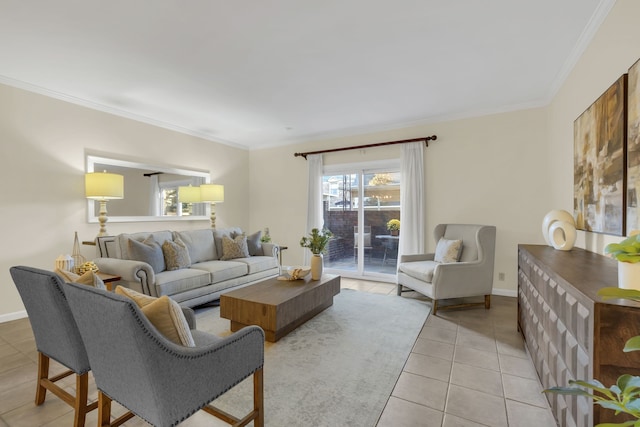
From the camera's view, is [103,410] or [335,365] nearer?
[103,410]

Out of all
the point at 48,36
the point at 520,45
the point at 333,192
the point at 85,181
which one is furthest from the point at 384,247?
the point at 48,36

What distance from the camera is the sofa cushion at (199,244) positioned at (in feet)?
13.7

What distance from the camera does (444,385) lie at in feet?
6.81

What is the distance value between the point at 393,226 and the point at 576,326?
145 inches

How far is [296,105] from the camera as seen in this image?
398 centimetres

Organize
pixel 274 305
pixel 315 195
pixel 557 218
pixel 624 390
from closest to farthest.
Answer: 1. pixel 624 390
2. pixel 557 218
3. pixel 274 305
4. pixel 315 195

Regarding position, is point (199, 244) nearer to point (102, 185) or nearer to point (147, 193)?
point (147, 193)

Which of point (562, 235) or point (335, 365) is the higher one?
point (562, 235)

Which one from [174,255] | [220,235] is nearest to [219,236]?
[220,235]

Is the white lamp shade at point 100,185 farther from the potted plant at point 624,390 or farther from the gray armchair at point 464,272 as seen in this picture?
the potted plant at point 624,390

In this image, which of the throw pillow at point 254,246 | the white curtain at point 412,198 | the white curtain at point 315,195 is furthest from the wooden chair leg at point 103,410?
the white curtain at point 315,195

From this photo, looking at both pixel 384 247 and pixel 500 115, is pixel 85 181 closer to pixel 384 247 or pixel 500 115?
pixel 384 247

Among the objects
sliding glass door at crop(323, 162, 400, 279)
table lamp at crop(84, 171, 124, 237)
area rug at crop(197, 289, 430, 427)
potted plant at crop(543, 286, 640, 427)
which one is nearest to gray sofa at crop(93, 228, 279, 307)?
area rug at crop(197, 289, 430, 427)

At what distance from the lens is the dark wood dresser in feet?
3.49
